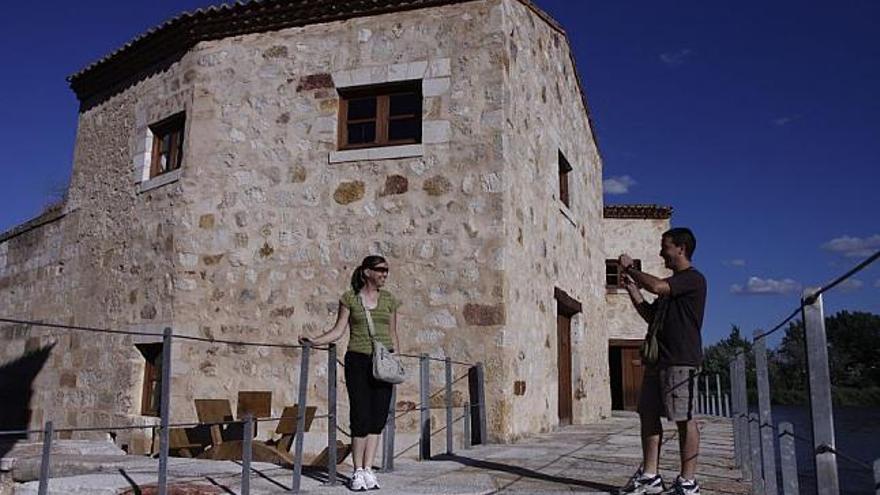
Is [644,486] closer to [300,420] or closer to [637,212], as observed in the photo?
[300,420]

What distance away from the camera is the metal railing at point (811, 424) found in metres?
2.27

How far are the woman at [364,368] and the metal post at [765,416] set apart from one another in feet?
6.67

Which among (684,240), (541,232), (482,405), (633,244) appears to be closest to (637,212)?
(633,244)

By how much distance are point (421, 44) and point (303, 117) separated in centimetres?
156

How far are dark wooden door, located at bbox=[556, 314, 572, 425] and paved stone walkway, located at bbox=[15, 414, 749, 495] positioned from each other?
9.74ft

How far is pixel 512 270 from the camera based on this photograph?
762cm

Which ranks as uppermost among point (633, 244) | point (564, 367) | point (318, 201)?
point (633, 244)

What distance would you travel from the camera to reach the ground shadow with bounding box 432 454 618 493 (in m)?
4.43

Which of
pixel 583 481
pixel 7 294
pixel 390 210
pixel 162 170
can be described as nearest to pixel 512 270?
pixel 390 210

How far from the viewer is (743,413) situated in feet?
14.9

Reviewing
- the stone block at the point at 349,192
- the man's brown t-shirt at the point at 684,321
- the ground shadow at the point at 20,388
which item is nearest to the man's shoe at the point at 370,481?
the man's brown t-shirt at the point at 684,321

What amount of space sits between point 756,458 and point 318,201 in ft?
17.8

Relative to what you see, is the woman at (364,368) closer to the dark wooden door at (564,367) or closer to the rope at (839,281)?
the rope at (839,281)

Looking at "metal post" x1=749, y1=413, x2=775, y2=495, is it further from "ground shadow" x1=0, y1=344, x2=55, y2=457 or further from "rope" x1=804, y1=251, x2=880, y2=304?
"ground shadow" x1=0, y1=344, x2=55, y2=457
